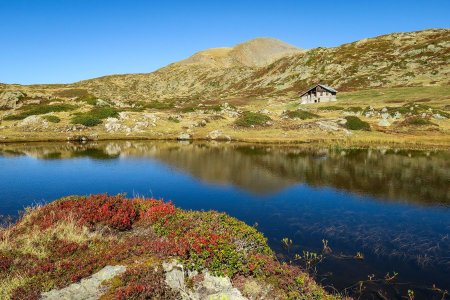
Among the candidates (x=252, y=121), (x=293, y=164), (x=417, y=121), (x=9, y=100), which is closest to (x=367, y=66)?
(x=417, y=121)

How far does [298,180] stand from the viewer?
37.5 m

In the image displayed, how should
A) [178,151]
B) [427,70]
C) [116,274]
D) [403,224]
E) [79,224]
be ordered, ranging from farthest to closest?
[427,70]
[178,151]
[403,224]
[79,224]
[116,274]

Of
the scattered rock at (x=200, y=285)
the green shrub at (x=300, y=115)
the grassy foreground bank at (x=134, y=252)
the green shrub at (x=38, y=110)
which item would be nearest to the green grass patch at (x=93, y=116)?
the green shrub at (x=38, y=110)

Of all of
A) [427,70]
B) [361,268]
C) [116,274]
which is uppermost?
[427,70]

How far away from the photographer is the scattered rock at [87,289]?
11523 mm

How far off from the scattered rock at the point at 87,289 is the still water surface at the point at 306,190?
10026 millimetres

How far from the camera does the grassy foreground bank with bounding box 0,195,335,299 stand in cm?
1210

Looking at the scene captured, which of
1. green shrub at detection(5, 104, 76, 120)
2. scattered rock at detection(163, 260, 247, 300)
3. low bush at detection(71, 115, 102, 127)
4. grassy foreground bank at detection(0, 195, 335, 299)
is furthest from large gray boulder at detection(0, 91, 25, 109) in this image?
scattered rock at detection(163, 260, 247, 300)

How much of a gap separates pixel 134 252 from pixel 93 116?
7446 cm

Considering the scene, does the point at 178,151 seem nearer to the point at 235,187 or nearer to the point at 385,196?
the point at 235,187

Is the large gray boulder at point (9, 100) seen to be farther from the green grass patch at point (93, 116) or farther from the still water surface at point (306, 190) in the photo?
the still water surface at point (306, 190)

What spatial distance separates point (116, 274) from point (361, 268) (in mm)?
12335

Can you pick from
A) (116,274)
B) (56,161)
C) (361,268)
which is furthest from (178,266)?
(56,161)

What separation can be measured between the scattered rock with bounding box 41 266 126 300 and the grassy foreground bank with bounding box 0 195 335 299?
0.21 meters
